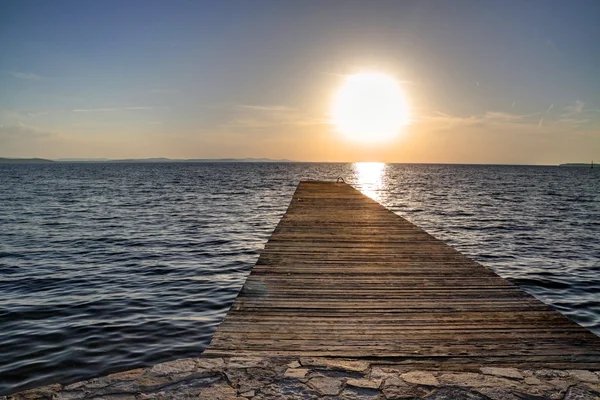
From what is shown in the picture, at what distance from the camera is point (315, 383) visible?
11.7 feet

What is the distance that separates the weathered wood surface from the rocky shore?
0.47m

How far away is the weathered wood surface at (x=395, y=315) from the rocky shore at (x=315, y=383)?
467 millimetres

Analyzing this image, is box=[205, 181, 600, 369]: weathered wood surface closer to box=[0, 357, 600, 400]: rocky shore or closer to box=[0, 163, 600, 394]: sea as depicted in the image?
box=[0, 357, 600, 400]: rocky shore

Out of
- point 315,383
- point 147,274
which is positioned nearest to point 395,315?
point 315,383

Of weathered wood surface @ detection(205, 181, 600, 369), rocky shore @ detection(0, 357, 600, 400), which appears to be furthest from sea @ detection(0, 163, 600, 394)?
rocky shore @ detection(0, 357, 600, 400)

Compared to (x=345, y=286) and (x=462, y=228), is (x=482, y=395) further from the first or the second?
(x=462, y=228)

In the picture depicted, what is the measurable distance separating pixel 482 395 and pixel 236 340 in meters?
2.41

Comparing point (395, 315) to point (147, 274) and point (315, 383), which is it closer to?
point (315, 383)

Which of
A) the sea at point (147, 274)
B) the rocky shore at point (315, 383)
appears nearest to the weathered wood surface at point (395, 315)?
the rocky shore at point (315, 383)

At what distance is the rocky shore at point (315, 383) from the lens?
3.35 meters

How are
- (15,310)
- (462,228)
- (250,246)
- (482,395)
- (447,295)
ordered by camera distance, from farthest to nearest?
1. (462,228)
2. (250,246)
3. (15,310)
4. (447,295)
5. (482,395)

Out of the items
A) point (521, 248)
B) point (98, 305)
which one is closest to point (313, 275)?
point (98, 305)

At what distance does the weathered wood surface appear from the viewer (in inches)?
174

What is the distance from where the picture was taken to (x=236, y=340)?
467 centimetres
